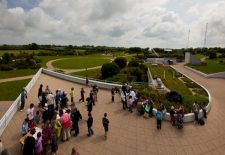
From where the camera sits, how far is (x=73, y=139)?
10656mm

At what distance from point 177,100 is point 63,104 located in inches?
319

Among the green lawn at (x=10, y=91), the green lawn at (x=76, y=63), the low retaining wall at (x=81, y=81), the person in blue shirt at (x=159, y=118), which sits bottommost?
the green lawn at (x=10, y=91)

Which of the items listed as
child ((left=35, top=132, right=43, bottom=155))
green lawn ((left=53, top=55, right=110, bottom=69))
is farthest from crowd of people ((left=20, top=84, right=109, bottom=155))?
green lawn ((left=53, top=55, right=110, bottom=69))

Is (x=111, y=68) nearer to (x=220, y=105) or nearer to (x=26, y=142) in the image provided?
(x=220, y=105)

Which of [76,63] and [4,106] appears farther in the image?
[76,63]

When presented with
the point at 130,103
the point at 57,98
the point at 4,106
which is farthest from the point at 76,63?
the point at 130,103

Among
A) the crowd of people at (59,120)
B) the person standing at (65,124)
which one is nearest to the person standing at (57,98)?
the crowd of people at (59,120)

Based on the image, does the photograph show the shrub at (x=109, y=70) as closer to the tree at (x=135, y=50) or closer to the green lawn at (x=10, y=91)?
the green lawn at (x=10, y=91)

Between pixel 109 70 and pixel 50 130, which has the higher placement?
pixel 50 130

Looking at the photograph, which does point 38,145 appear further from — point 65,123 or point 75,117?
point 75,117

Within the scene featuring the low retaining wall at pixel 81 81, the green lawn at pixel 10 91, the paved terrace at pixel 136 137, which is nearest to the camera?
the paved terrace at pixel 136 137

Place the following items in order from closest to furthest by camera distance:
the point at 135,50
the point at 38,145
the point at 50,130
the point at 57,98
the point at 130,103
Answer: the point at 38,145
the point at 50,130
the point at 57,98
the point at 130,103
the point at 135,50

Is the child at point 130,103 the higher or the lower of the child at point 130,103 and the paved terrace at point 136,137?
the higher

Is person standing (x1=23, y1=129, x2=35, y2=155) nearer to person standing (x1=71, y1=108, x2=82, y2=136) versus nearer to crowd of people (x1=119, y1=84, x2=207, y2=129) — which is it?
person standing (x1=71, y1=108, x2=82, y2=136)
